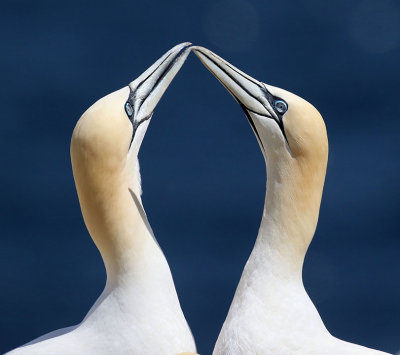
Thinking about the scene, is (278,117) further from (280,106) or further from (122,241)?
(122,241)

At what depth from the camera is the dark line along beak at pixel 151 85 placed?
9.30 m

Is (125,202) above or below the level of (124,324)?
above

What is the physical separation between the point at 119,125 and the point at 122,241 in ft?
2.57

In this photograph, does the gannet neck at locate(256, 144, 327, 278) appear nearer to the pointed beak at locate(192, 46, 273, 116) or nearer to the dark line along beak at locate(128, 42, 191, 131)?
the pointed beak at locate(192, 46, 273, 116)

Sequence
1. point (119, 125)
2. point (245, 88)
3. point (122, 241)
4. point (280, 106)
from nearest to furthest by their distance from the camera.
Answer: point (119, 125), point (280, 106), point (122, 241), point (245, 88)

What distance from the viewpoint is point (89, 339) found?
9.17 meters

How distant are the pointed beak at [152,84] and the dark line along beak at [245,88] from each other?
155 millimetres

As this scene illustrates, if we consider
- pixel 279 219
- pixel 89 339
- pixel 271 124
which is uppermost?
pixel 271 124

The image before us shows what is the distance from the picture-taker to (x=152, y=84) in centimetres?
943

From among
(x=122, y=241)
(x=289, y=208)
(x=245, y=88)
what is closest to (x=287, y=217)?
(x=289, y=208)

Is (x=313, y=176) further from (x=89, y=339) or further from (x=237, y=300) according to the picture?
(x=89, y=339)

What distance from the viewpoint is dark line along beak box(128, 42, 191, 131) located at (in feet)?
30.5

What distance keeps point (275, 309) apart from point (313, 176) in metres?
0.88

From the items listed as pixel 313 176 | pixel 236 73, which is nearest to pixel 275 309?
pixel 313 176
